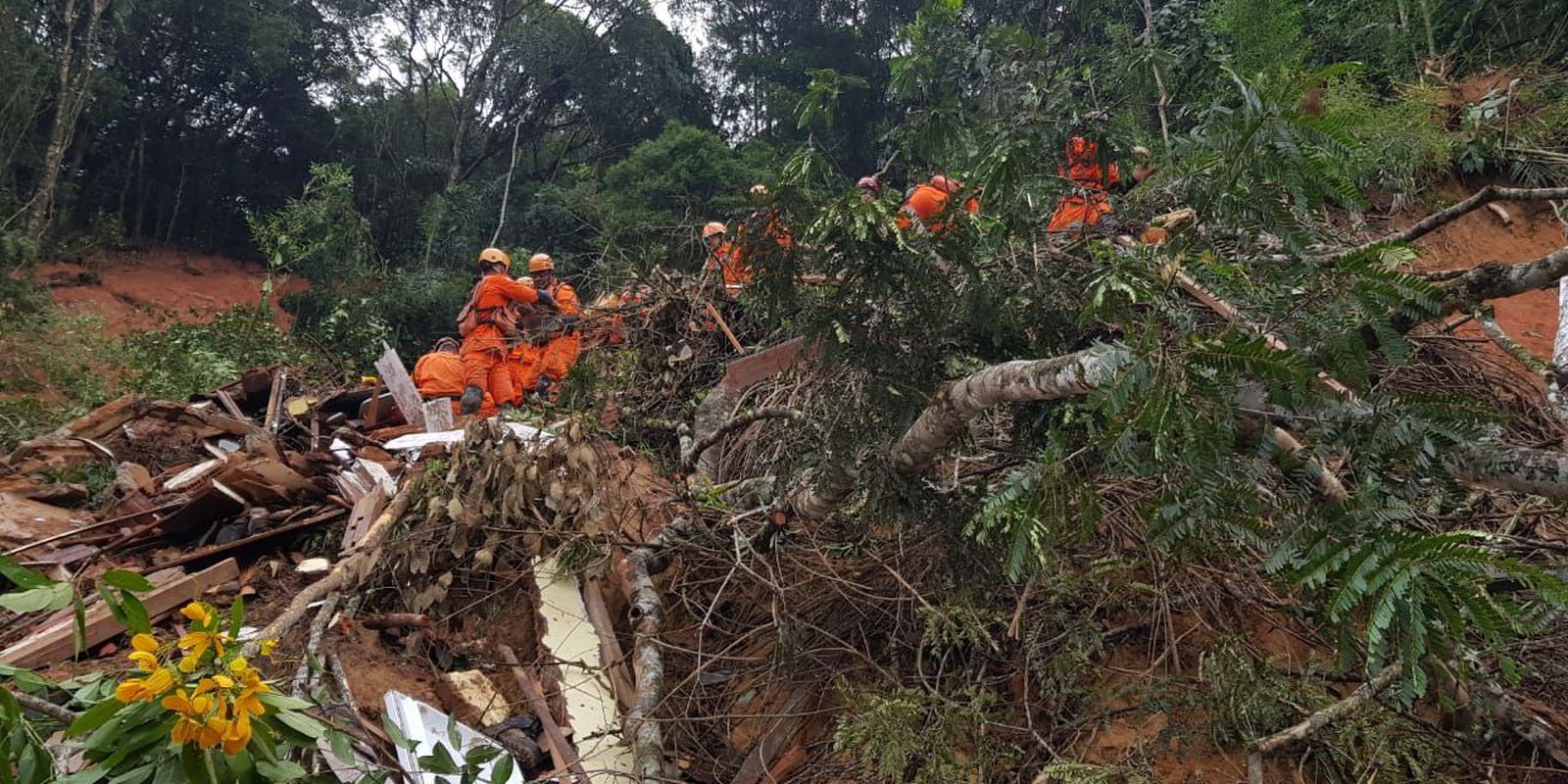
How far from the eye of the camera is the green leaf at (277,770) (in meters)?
1.87

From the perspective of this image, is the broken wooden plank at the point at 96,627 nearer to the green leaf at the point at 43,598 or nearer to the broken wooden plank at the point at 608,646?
the green leaf at the point at 43,598

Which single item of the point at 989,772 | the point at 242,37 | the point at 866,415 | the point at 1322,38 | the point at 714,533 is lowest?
the point at 989,772

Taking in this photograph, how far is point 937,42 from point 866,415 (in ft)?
7.54

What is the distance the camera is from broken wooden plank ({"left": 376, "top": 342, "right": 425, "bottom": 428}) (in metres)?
6.45

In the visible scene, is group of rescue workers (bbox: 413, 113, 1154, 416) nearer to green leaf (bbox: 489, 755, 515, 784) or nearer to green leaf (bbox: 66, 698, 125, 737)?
green leaf (bbox: 489, 755, 515, 784)

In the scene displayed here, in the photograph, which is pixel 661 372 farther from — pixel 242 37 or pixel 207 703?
pixel 242 37

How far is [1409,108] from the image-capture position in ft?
23.7

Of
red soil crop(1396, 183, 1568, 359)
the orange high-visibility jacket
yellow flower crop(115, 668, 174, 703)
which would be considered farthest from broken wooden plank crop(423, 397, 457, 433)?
red soil crop(1396, 183, 1568, 359)

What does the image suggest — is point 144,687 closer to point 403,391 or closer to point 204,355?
point 403,391

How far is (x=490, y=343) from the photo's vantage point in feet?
25.3

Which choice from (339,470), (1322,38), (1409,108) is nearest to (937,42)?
(339,470)

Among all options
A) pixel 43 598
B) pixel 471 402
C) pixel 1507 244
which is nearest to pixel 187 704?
pixel 43 598

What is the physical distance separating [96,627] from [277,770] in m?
2.35

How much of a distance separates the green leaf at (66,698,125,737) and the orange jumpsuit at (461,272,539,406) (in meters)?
5.97
